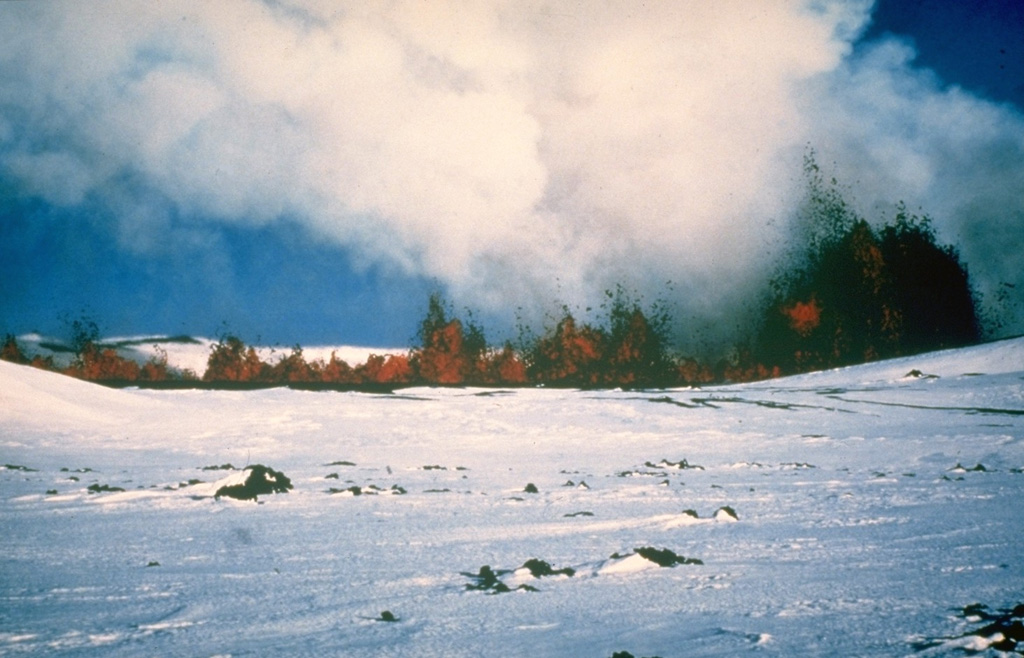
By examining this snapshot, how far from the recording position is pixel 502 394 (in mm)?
25750

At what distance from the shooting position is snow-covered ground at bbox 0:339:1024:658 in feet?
9.24

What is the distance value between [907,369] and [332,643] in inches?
1169

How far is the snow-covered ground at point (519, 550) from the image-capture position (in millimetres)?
2816

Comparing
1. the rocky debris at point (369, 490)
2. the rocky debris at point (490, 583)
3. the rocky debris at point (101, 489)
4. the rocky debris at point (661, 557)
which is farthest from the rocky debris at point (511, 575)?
the rocky debris at point (101, 489)

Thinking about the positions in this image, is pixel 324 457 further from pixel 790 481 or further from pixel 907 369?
pixel 907 369

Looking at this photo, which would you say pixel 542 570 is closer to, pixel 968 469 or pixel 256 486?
pixel 256 486

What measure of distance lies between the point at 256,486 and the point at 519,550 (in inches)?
155

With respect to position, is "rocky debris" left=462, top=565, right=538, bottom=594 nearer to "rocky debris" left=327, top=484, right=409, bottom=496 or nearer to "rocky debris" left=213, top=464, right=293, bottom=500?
"rocky debris" left=327, top=484, right=409, bottom=496

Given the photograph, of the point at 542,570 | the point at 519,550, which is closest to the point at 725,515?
the point at 519,550

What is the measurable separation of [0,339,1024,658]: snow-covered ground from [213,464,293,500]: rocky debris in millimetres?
189

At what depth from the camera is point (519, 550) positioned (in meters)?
4.60

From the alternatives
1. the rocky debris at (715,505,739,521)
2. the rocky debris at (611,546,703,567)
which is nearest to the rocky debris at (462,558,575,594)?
the rocky debris at (611,546,703,567)

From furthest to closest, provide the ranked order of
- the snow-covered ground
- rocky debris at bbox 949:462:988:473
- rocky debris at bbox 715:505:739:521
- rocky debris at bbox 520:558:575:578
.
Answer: rocky debris at bbox 949:462:988:473 → rocky debris at bbox 715:505:739:521 → rocky debris at bbox 520:558:575:578 → the snow-covered ground

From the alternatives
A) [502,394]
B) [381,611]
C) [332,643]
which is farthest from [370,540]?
[502,394]
